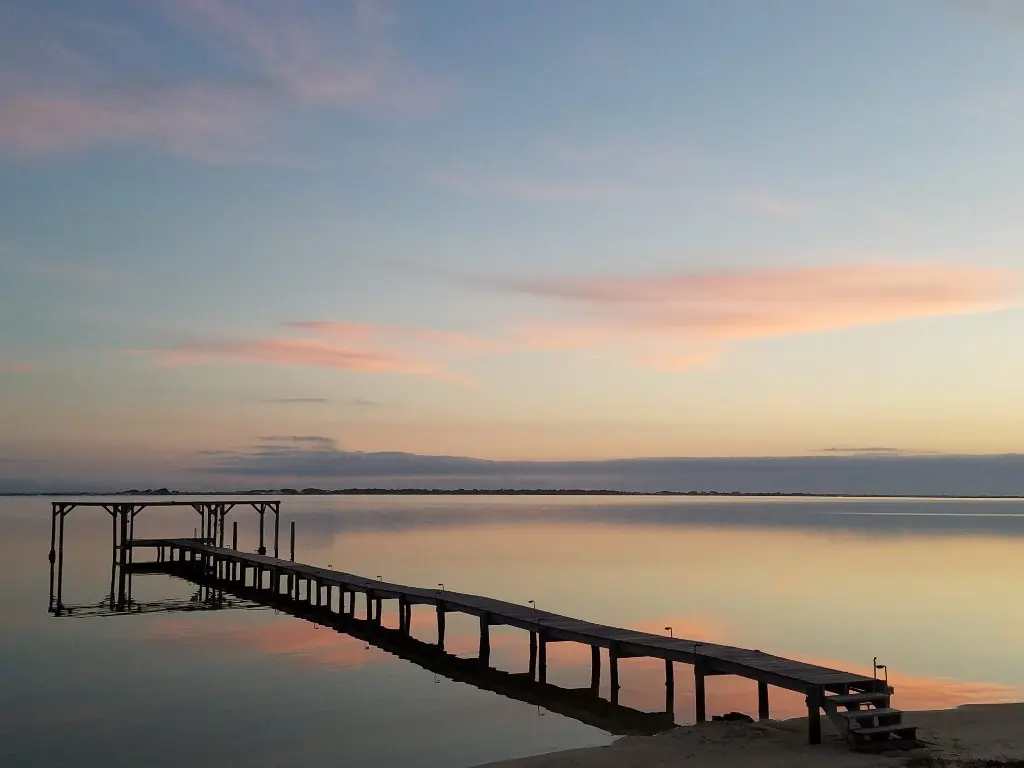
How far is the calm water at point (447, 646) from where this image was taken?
46.4 feet

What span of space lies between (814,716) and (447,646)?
11834 mm

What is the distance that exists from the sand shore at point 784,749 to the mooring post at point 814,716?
0.13 meters

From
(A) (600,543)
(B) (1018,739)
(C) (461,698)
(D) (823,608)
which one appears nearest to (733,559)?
(A) (600,543)

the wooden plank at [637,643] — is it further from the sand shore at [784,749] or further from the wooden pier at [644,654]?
the sand shore at [784,749]

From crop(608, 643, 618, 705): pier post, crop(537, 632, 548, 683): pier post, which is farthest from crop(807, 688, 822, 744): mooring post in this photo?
crop(537, 632, 548, 683): pier post

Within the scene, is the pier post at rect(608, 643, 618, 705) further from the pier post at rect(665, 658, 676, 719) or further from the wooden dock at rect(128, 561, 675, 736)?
the pier post at rect(665, 658, 676, 719)

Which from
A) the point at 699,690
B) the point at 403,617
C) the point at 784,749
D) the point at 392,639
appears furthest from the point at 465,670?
the point at 784,749

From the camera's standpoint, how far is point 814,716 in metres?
12.0

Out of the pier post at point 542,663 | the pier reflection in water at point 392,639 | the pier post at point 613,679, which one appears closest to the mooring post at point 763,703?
the pier reflection in water at point 392,639

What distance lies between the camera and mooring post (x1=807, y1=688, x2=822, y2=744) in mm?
11884

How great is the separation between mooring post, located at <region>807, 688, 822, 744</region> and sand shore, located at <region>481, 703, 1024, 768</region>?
13 cm

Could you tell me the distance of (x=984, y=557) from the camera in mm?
47000

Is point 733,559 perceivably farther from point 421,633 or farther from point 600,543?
point 421,633

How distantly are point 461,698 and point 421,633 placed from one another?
7.49 m
